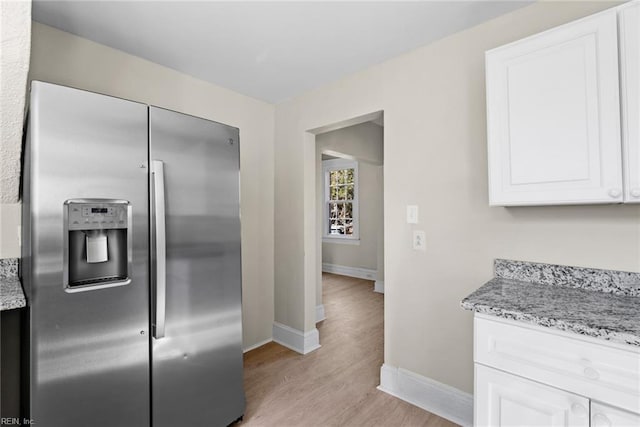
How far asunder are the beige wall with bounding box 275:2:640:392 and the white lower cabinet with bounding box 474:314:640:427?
643mm

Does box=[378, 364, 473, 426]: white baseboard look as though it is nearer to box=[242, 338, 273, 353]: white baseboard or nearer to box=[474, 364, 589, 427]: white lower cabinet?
box=[474, 364, 589, 427]: white lower cabinet

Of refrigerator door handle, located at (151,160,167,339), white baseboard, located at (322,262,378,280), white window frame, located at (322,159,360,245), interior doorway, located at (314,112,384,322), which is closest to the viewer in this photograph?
refrigerator door handle, located at (151,160,167,339)

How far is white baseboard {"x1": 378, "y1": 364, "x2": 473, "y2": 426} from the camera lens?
6.17ft

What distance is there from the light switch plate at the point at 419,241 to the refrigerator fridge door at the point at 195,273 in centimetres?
120

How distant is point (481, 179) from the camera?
6.05ft

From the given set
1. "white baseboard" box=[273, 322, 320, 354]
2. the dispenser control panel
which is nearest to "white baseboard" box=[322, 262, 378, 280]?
"white baseboard" box=[273, 322, 320, 354]

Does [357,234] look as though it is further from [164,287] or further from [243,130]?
[164,287]

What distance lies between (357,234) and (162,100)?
15.2ft

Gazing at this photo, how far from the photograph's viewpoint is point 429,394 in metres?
2.03

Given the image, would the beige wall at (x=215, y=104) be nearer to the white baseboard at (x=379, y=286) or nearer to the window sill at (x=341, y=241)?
the white baseboard at (x=379, y=286)

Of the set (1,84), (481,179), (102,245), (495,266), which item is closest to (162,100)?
(1,84)

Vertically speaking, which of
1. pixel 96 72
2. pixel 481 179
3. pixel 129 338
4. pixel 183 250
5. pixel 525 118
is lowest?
pixel 129 338

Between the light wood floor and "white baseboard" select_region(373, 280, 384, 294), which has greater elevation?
"white baseboard" select_region(373, 280, 384, 294)

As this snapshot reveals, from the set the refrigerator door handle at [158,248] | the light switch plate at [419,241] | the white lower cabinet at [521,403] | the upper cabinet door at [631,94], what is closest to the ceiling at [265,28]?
the upper cabinet door at [631,94]
